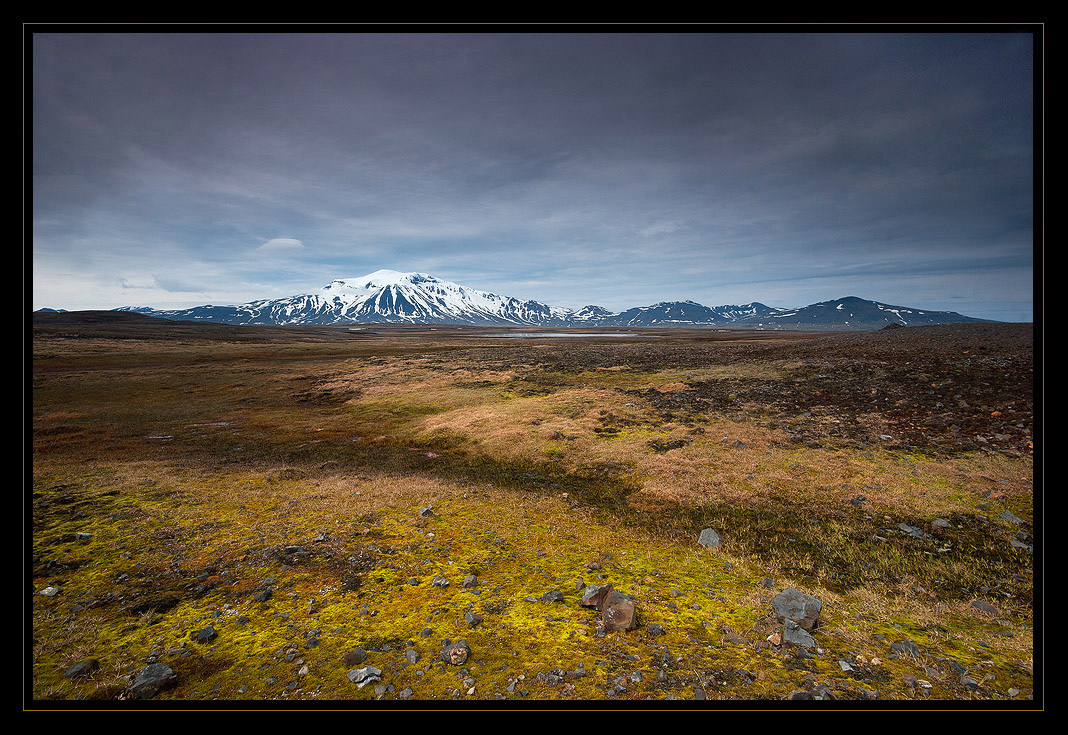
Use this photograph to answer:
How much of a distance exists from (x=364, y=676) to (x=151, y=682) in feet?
8.79

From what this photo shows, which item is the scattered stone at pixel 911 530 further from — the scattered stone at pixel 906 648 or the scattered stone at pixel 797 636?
the scattered stone at pixel 797 636

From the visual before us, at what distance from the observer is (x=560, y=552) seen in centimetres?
928

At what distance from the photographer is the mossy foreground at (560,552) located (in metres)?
5.29

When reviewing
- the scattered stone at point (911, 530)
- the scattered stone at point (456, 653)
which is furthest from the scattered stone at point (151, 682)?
the scattered stone at point (911, 530)

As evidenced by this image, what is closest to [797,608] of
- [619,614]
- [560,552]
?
[619,614]

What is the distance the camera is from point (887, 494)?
38.2ft

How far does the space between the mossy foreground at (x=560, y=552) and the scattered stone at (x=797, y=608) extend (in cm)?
18

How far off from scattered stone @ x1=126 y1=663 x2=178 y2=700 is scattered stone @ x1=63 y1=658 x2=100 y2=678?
64cm

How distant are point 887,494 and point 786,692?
9.95m
